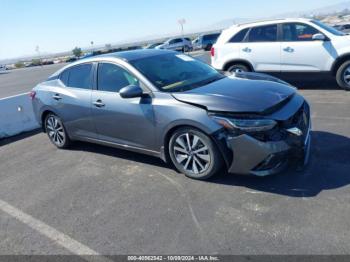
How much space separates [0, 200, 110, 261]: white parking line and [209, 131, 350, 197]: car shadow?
1.73 metres

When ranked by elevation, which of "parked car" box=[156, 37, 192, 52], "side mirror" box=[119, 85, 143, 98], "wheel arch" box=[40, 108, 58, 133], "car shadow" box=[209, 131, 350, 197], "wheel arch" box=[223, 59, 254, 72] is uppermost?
"side mirror" box=[119, 85, 143, 98]

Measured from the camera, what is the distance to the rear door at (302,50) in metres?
8.21

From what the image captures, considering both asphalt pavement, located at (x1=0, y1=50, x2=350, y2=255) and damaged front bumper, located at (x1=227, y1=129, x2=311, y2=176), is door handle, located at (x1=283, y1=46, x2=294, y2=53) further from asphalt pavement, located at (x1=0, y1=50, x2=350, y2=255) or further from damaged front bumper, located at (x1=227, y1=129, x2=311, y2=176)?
damaged front bumper, located at (x1=227, y1=129, x2=311, y2=176)

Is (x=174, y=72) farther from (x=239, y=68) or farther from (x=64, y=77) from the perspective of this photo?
(x=239, y=68)

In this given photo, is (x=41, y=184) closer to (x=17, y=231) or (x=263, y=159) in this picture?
(x=17, y=231)

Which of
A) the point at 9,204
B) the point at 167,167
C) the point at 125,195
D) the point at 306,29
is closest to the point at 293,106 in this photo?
the point at 167,167

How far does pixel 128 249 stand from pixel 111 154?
Result: 2.74 metres

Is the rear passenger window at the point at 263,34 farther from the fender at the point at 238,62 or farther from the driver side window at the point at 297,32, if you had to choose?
the fender at the point at 238,62

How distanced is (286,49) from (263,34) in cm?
76

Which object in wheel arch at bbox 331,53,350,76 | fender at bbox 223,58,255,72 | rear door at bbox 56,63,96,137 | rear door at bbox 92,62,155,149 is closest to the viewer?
rear door at bbox 92,62,155,149

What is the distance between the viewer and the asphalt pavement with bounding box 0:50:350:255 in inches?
124

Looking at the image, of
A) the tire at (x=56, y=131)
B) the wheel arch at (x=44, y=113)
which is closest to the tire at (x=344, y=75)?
the tire at (x=56, y=131)

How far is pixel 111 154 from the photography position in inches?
228

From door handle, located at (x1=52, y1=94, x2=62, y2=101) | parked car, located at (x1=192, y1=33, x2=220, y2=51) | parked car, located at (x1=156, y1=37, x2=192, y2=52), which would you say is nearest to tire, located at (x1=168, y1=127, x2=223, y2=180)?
door handle, located at (x1=52, y1=94, x2=62, y2=101)
